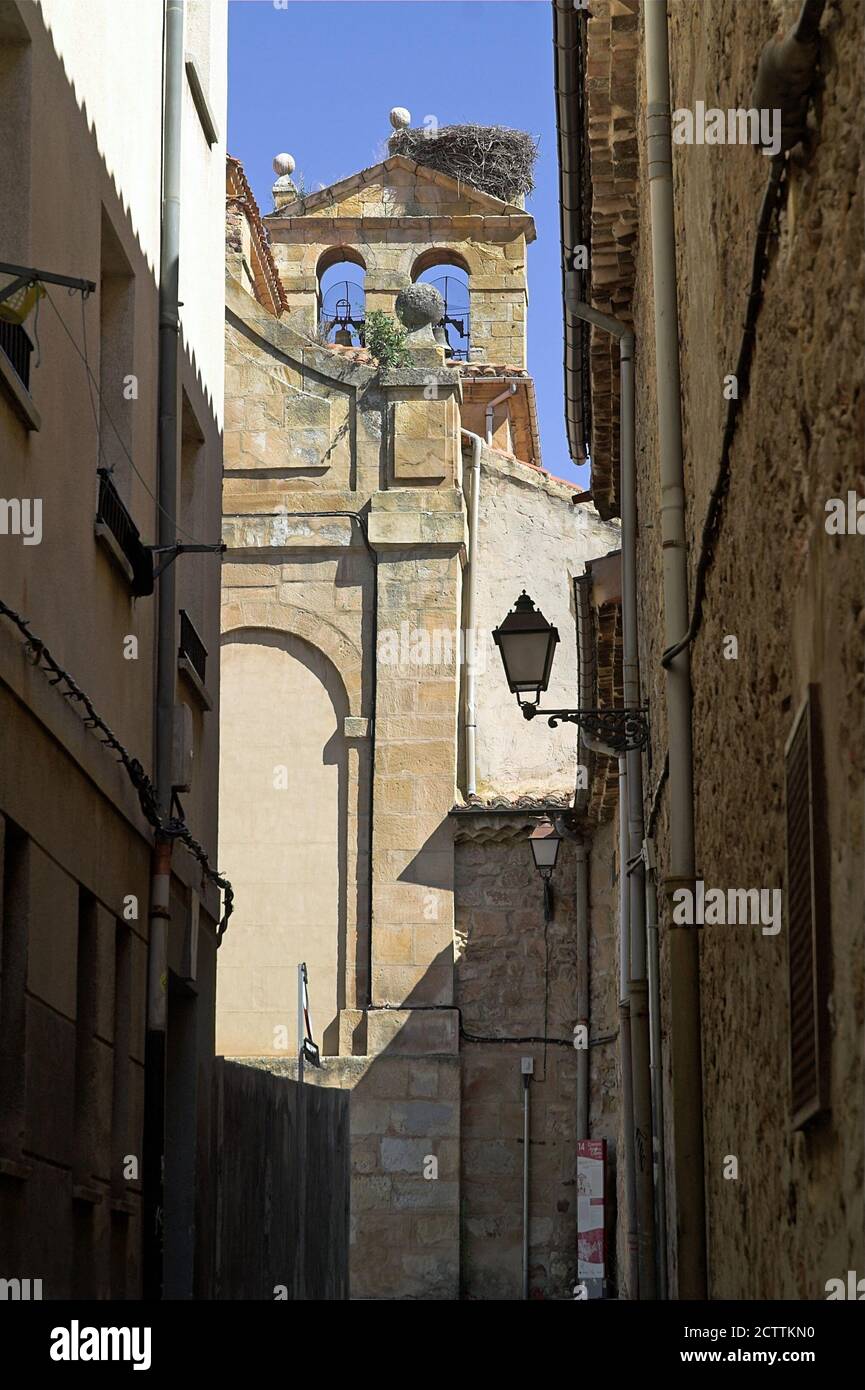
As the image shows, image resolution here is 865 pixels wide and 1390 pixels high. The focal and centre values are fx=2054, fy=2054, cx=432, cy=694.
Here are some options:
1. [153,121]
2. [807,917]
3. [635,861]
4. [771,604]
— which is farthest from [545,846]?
[807,917]

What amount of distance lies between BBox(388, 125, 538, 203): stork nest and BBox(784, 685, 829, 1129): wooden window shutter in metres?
33.3

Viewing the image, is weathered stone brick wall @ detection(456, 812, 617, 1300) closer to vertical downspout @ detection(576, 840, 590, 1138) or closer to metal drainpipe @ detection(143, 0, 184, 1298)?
vertical downspout @ detection(576, 840, 590, 1138)

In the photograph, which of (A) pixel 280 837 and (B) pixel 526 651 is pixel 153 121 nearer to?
(B) pixel 526 651

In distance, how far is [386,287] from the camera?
3622 centimetres

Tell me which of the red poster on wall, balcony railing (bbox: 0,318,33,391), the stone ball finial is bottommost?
the red poster on wall

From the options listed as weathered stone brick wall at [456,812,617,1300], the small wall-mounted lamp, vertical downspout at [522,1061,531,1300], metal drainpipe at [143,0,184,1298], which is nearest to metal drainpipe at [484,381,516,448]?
weathered stone brick wall at [456,812,617,1300]

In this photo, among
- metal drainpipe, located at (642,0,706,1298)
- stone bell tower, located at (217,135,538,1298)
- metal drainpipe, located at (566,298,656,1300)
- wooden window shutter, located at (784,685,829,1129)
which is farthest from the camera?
stone bell tower, located at (217,135,538,1298)

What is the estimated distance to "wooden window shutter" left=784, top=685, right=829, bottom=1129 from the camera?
453 cm

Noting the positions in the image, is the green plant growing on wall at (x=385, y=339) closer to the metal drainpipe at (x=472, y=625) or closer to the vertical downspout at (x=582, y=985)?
the metal drainpipe at (x=472, y=625)

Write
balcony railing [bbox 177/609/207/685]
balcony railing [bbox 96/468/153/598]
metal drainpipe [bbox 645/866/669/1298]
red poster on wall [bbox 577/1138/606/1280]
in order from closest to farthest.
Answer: balcony railing [bbox 96/468/153/598]
metal drainpipe [bbox 645/866/669/1298]
balcony railing [bbox 177/609/207/685]
red poster on wall [bbox 577/1138/606/1280]

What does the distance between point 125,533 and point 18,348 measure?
2.27 meters

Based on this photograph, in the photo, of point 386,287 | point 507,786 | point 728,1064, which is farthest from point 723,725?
point 386,287

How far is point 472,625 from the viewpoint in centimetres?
2341

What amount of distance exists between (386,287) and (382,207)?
1701mm
